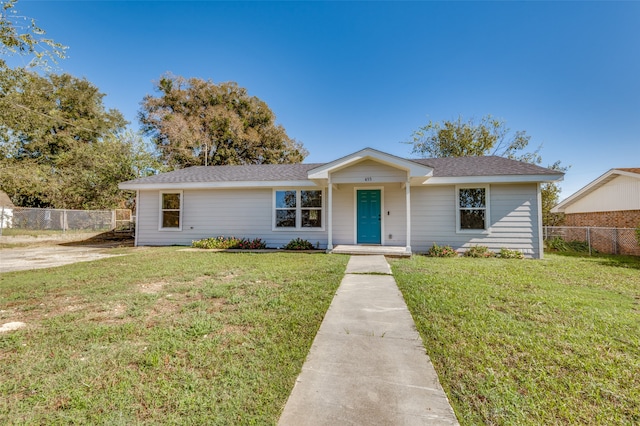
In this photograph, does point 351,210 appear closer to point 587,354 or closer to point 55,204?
point 587,354

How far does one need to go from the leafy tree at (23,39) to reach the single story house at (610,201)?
19.9 metres

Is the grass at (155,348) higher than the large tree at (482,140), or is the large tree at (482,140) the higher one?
the large tree at (482,140)

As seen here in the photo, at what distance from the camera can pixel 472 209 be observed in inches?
359

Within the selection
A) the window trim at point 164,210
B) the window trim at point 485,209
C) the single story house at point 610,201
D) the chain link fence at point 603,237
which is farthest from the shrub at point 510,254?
Result: the window trim at point 164,210

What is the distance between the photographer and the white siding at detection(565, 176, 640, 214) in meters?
10.9

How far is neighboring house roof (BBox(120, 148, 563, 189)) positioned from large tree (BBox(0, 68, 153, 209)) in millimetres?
5620

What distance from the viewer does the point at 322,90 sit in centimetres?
1625

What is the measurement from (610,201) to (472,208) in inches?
347

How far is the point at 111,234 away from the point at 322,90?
15.1 m

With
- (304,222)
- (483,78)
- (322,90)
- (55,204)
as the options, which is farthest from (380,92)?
(55,204)

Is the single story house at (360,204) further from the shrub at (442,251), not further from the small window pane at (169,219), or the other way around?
the shrub at (442,251)

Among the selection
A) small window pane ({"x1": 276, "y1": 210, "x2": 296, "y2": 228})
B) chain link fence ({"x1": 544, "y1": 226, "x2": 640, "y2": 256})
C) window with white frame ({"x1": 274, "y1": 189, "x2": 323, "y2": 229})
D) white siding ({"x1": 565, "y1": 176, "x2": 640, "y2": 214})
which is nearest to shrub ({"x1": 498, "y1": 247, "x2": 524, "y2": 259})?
chain link fence ({"x1": 544, "y1": 226, "x2": 640, "y2": 256})

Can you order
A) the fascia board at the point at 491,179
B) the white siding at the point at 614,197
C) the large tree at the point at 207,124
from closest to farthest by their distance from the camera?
the fascia board at the point at 491,179
the white siding at the point at 614,197
the large tree at the point at 207,124

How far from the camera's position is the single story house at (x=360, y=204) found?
28.6 feet
